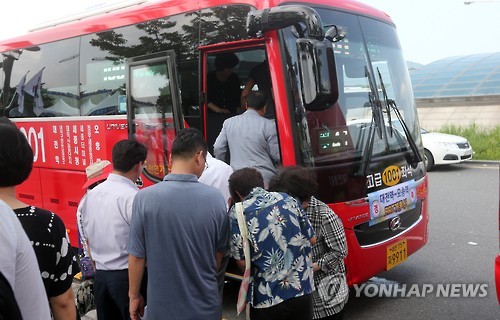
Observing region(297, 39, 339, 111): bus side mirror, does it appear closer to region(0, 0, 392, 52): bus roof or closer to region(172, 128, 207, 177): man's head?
region(0, 0, 392, 52): bus roof

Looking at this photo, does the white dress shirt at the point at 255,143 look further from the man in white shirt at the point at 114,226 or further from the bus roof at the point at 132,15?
the man in white shirt at the point at 114,226

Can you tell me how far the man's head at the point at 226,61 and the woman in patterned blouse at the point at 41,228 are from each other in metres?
2.72

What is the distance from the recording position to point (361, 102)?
14.5 feet

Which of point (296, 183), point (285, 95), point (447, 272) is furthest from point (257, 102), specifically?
point (447, 272)

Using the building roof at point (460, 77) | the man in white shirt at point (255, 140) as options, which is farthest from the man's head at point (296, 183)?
the building roof at point (460, 77)

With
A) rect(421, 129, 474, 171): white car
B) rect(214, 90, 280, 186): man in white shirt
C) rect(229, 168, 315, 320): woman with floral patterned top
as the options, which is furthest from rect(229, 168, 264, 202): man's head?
rect(421, 129, 474, 171): white car

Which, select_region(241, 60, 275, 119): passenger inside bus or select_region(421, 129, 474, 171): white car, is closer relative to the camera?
select_region(241, 60, 275, 119): passenger inside bus

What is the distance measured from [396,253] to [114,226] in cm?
278

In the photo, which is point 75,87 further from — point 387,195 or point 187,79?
point 387,195

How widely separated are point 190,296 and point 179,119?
2474 millimetres

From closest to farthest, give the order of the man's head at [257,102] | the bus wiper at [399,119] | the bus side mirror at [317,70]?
1. the bus side mirror at [317,70]
2. the man's head at [257,102]
3. the bus wiper at [399,119]

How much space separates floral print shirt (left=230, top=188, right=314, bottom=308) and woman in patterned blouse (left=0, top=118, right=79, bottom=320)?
0.90m

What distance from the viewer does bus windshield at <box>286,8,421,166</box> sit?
4.07 meters

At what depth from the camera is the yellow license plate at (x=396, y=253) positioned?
14.4 ft
